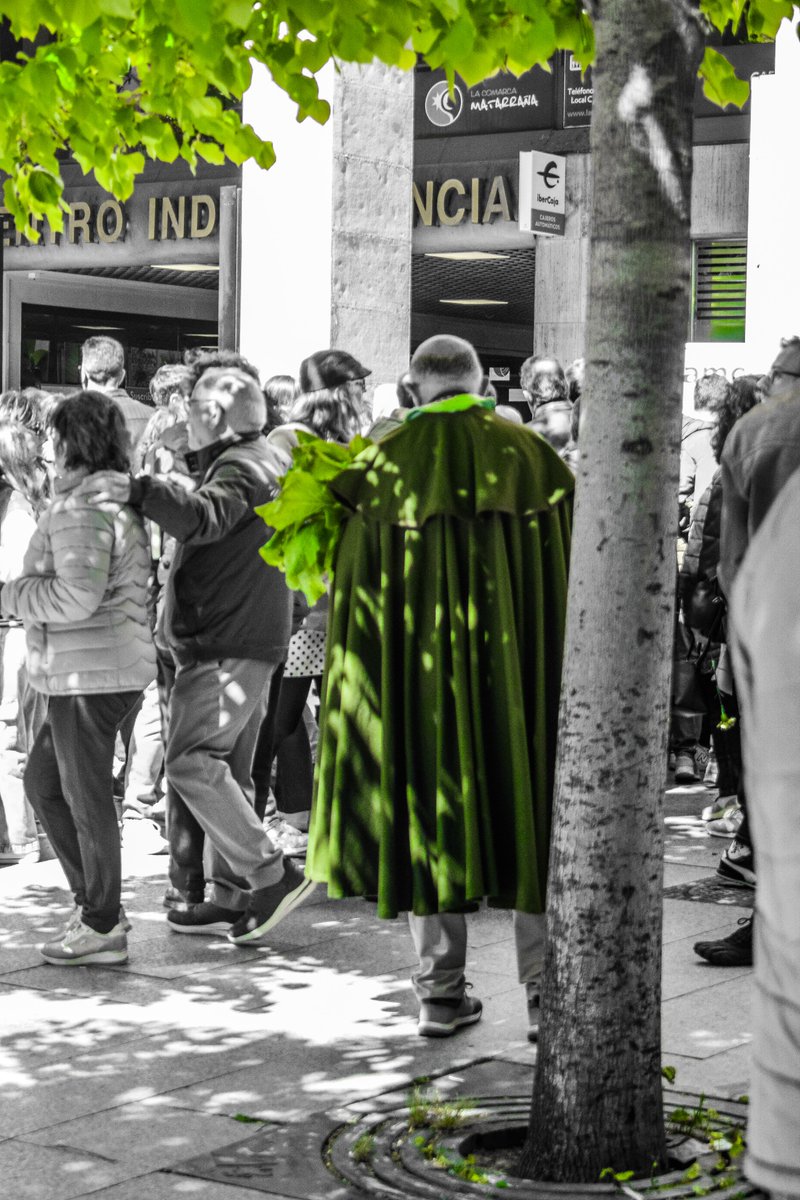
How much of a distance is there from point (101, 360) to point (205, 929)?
3959 mm

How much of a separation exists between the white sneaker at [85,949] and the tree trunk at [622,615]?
8.25ft

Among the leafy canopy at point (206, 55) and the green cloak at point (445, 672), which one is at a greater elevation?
the leafy canopy at point (206, 55)

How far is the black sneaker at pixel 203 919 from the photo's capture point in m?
7.33

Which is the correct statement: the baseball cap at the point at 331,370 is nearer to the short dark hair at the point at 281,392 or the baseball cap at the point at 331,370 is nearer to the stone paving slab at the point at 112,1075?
the short dark hair at the point at 281,392

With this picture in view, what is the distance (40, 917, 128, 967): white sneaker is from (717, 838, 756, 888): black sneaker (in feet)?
8.36

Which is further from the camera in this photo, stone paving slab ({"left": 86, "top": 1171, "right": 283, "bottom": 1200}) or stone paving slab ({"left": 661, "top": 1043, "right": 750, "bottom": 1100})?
stone paving slab ({"left": 661, "top": 1043, "right": 750, "bottom": 1100})

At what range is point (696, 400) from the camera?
11.2 m

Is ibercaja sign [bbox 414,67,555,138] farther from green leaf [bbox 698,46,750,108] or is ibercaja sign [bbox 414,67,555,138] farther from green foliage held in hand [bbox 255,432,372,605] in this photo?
green foliage held in hand [bbox 255,432,372,605]

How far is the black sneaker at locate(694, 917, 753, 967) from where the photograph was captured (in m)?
6.75

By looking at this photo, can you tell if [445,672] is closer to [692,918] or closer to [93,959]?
[93,959]

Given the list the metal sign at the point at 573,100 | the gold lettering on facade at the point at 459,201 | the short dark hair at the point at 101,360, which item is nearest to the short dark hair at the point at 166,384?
the short dark hair at the point at 101,360

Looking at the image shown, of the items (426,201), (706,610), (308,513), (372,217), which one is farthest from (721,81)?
(426,201)

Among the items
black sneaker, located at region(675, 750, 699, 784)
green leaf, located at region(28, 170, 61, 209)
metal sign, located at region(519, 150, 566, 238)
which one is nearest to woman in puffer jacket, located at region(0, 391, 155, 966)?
green leaf, located at region(28, 170, 61, 209)

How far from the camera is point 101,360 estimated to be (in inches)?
408
